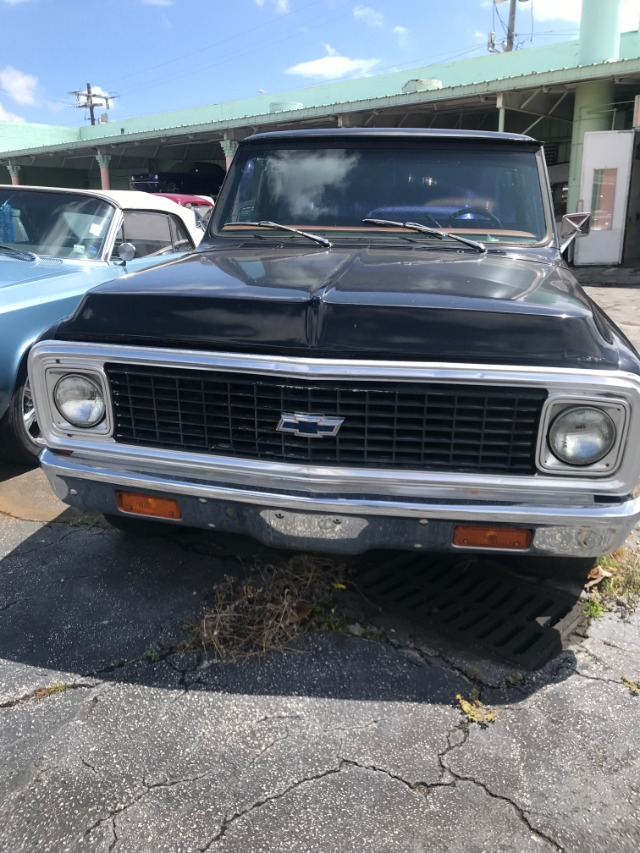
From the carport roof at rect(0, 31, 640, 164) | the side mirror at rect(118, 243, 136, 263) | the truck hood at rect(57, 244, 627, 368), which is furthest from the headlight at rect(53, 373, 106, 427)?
the carport roof at rect(0, 31, 640, 164)

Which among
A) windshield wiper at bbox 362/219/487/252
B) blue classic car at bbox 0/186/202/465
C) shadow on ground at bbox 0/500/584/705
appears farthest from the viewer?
blue classic car at bbox 0/186/202/465

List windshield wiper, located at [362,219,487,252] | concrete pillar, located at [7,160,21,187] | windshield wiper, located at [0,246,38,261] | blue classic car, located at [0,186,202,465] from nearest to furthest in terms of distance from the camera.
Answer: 1. windshield wiper, located at [362,219,487,252]
2. blue classic car, located at [0,186,202,465]
3. windshield wiper, located at [0,246,38,261]
4. concrete pillar, located at [7,160,21,187]

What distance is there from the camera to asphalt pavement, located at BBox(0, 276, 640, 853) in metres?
1.76

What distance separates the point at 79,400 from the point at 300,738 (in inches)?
54.5

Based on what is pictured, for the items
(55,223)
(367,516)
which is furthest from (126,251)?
(367,516)

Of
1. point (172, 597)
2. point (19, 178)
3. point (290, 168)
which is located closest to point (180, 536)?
point (172, 597)

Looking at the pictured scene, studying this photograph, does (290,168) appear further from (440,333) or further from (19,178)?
(19,178)

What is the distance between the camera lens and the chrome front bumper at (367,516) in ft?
6.89

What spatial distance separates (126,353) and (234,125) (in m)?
18.3

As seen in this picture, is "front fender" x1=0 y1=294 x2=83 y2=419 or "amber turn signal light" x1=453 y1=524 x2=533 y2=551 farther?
"front fender" x1=0 y1=294 x2=83 y2=419

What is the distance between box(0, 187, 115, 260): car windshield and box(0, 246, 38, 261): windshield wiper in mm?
88

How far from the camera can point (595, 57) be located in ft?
45.4

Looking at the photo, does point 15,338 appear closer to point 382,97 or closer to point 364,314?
point 364,314

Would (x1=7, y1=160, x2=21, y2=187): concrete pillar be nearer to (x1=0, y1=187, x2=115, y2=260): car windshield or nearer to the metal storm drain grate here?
(x1=0, y1=187, x2=115, y2=260): car windshield
